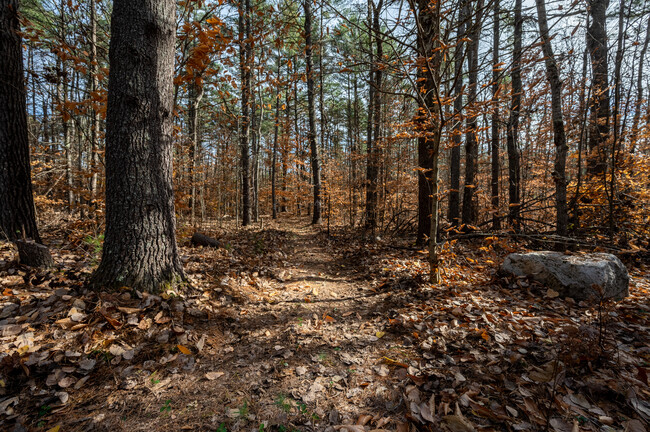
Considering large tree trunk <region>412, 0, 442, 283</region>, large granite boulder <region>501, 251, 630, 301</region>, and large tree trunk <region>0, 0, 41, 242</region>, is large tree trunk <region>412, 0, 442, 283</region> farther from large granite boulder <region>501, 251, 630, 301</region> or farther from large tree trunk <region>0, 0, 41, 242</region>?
large tree trunk <region>0, 0, 41, 242</region>

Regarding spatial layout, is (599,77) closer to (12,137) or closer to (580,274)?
(580,274)

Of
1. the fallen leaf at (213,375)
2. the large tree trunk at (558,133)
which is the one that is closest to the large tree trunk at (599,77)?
the large tree trunk at (558,133)

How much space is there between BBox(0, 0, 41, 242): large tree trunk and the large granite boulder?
26.3ft

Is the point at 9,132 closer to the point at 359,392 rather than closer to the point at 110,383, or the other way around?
the point at 110,383

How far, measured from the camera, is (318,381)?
2.25 meters

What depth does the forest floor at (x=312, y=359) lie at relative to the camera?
1.74m

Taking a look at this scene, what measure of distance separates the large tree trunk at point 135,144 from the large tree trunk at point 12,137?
236 cm

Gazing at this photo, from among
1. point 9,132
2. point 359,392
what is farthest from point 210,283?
point 9,132

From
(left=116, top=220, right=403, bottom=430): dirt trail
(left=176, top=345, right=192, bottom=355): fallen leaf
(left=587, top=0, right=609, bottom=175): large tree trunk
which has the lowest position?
(left=116, top=220, right=403, bottom=430): dirt trail

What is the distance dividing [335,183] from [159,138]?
11.5m

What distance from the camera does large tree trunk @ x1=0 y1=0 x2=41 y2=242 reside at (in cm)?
373

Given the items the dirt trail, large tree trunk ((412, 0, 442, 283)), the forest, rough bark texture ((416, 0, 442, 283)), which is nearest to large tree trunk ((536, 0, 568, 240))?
the forest

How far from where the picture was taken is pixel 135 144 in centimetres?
291

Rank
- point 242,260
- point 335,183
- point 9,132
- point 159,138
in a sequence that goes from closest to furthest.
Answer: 1. point 159,138
2. point 9,132
3. point 242,260
4. point 335,183
